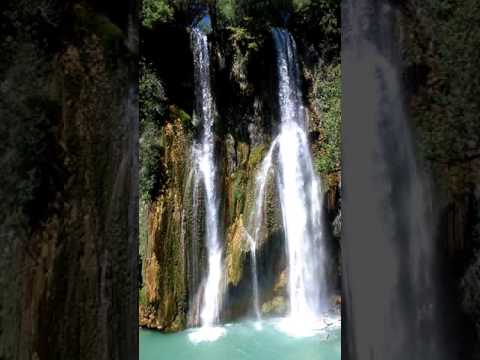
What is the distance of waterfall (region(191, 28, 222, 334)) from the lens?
33.9ft

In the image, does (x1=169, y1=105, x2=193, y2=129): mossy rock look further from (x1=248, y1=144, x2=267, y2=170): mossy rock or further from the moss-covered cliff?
(x1=248, y1=144, x2=267, y2=170): mossy rock

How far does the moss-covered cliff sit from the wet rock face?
366 inches

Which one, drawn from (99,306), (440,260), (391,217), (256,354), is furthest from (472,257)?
(256,354)

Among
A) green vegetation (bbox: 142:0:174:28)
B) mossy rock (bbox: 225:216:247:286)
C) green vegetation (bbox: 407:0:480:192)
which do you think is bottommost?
mossy rock (bbox: 225:216:247:286)

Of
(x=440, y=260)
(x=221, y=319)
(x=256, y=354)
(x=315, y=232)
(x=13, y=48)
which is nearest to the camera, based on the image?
(x=13, y=48)

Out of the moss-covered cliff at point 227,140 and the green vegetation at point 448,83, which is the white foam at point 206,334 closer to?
the moss-covered cliff at point 227,140

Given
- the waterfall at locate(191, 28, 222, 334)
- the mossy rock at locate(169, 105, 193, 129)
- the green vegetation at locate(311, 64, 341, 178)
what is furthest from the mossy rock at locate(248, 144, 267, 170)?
the mossy rock at locate(169, 105, 193, 129)

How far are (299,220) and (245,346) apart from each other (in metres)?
4.03

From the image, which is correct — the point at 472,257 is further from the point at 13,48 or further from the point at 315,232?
the point at 315,232

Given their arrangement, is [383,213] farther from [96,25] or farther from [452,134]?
[96,25]

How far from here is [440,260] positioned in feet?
2.93

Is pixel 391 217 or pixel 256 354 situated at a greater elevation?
pixel 391 217

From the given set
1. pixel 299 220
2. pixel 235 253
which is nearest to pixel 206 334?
pixel 235 253

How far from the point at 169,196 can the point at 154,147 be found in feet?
4.24
